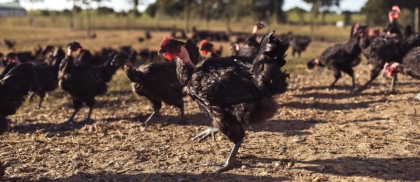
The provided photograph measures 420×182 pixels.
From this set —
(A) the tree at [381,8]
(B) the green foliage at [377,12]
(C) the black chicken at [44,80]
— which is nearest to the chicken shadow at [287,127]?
(C) the black chicken at [44,80]

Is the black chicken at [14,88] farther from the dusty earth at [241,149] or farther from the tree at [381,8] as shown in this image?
the tree at [381,8]

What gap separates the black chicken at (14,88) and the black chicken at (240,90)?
219 centimetres

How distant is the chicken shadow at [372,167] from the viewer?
4.38 meters

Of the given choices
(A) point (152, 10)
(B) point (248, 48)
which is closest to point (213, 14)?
(A) point (152, 10)

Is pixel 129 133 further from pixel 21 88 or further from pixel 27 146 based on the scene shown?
pixel 21 88

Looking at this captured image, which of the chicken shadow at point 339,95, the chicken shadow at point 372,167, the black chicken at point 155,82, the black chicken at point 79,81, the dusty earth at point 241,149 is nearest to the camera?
the chicken shadow at point 372,167

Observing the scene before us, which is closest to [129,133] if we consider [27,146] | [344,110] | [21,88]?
[27,146]

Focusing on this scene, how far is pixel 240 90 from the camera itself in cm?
476

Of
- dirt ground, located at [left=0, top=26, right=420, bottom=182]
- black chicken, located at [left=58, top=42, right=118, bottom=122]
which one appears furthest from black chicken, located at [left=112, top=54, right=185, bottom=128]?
black chicken, located at [left=58, top=42, right=118, bottom=122]

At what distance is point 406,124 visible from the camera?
6.19 meters

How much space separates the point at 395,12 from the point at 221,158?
9.51 metres

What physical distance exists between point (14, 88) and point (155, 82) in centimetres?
273

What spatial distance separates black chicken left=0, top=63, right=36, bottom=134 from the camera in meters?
4.92

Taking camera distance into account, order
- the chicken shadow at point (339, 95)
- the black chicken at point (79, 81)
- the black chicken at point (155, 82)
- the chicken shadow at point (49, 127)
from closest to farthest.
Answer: the chicken shadow at point (49, 127) < the black chicken at point (155, 82) < the black chicken at point (79, 81) < the chicken shadow at point (339, 95)
